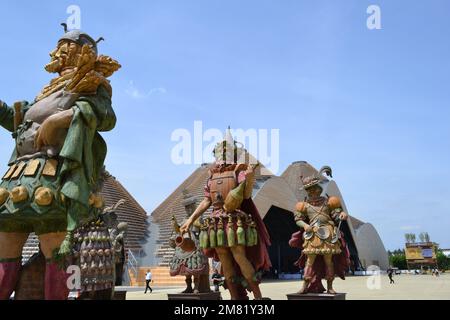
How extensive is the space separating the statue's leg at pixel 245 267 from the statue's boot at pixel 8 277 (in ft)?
7.91

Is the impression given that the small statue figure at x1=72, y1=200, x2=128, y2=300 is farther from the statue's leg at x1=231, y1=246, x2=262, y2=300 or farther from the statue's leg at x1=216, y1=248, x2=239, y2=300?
the statue's leg at x1=231, y1=246, x2=262, y2=300

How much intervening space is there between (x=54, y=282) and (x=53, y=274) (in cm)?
7

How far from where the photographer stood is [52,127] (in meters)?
3.51

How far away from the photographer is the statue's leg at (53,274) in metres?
3.48

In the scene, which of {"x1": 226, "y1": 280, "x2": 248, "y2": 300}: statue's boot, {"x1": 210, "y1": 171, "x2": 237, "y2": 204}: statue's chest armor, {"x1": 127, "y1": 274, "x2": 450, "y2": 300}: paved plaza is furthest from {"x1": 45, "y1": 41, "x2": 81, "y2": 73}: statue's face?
{"x1": 127, "y1": 274, "x2": 450, "y2": 300}: paved plaza

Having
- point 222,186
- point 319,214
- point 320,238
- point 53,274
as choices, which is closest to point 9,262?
point 53,274

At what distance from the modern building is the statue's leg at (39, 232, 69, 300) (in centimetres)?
1523

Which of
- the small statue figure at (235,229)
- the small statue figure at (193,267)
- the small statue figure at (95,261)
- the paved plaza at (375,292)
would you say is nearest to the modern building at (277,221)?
the paved plaza at (375,292)

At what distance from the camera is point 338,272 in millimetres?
7102

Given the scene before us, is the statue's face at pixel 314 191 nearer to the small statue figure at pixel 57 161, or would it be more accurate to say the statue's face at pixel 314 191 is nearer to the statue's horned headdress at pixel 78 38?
the small statue figure at pixel 57 161

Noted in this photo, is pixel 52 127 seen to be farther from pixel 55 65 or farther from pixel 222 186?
pixel 222 186

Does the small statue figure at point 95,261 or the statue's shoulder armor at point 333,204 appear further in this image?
the statue's shoulder armor at point 333,204

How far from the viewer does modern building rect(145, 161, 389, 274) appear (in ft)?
89.6
